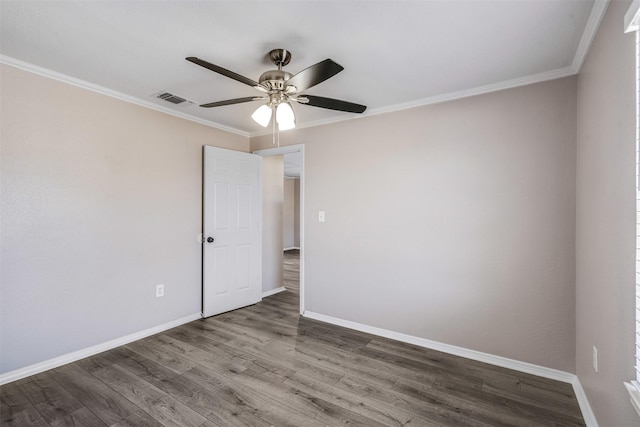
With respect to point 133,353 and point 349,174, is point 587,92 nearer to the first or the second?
point 349,174

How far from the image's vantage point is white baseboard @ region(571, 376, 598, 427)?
173 cm

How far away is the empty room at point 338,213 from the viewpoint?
1624 mm

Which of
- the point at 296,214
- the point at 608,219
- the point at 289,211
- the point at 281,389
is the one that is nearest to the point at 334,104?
the point at 608,219

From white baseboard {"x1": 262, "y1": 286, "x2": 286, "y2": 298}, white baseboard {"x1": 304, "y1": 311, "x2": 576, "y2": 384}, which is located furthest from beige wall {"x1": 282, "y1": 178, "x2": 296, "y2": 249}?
white baseboard {"x1": 304, "y1": 311, "x2": 576, "y2": 384}

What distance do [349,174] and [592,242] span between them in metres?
2.10

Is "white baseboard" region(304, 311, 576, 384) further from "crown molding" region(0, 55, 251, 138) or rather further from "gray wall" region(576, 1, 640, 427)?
"crown molding" region(0, 55, 251, 138)

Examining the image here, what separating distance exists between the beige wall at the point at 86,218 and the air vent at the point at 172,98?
0.31 meters

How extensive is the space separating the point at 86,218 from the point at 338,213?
7.91 ft

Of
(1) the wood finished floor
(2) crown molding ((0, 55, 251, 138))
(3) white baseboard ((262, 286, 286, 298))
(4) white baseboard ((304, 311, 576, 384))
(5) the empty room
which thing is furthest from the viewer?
(3) white baseboard ((262, 286, 286, 298))

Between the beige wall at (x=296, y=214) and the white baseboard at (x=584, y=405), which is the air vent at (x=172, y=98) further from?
the beige wall at (x=296, y=214)

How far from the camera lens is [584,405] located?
1.88 m

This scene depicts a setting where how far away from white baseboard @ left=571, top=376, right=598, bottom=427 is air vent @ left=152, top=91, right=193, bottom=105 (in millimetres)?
3918

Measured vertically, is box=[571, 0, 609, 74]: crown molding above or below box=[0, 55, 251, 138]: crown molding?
below

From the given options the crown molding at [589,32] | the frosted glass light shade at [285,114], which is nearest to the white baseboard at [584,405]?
the crown molding at [589,32]
